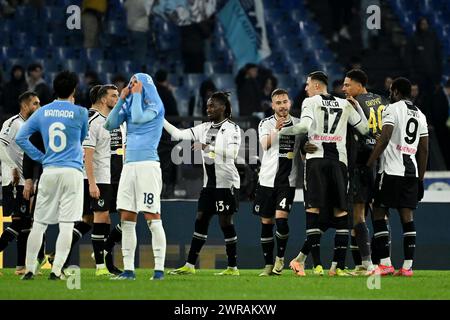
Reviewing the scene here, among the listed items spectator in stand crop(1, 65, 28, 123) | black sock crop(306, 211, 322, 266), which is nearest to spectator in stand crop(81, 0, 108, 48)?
spectator in stand crop(1, 65, 28, 123)

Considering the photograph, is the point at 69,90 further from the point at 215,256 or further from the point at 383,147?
the point at 215,256

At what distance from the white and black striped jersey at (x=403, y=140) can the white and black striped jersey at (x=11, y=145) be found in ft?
13.4

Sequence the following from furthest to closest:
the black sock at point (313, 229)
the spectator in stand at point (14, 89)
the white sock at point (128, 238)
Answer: the spectator in stand at point (14, 89)
the black sock at point (313, 229)
the white sock at point (128, 238)

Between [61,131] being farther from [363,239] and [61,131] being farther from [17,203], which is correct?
[363,239]

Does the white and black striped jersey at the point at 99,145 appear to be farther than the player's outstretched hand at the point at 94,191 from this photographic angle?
Yes

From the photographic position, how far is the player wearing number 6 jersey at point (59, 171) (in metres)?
11.9

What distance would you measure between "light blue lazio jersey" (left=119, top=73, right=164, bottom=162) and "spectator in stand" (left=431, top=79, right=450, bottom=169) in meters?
9.92

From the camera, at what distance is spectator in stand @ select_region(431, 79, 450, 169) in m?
21.3

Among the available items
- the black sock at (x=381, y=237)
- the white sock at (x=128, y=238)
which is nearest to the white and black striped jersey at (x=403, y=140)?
the black sock at (x=381, y=237)

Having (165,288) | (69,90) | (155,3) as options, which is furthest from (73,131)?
(155,3)

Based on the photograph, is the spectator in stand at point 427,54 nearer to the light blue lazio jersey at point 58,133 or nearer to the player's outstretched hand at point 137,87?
the player's outstretched hand at point 137,87
